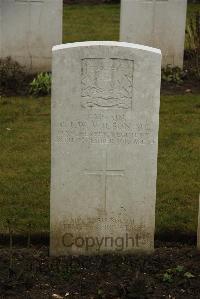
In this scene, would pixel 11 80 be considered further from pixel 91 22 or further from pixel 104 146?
pixel 91 22

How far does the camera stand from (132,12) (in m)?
10.6

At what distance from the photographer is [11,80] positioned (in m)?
10.0

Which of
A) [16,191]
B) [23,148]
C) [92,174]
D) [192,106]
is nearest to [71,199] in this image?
[92,174]

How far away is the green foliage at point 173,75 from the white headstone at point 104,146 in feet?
17.5

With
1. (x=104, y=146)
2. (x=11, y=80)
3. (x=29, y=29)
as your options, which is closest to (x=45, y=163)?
(x=104, y=146)

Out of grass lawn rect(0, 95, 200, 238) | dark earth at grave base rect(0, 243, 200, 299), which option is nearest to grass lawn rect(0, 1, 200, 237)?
grass lawn rect(0, 95, 200, 238)

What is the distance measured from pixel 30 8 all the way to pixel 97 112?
569 centimetres

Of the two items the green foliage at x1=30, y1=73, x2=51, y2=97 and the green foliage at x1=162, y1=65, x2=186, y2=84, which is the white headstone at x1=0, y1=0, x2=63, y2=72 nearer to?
the green foliage at x1=30, y1=73, x2=51, y2=97

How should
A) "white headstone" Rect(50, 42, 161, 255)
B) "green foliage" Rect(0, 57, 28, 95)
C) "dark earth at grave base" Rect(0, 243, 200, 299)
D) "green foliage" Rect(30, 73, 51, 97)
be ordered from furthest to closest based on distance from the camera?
"green foliage" Rect(0, 57, 28, 95), "green foliage" Rect(30, 73, 51, 97), "white headstone" Rect(50, 42, 161, 255), "dark earth at grave base" Rect(0, 243, 200, 299)

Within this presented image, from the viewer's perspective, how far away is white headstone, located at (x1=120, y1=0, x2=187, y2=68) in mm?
10609

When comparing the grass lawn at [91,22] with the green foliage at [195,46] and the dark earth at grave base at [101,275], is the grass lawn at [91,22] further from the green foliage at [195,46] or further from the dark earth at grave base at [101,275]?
the dark earth at grave base at [101,275]

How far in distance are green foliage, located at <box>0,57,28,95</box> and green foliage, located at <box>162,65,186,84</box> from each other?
6.76ft

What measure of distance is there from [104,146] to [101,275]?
91cm

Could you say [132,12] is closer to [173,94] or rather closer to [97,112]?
[173,94]
